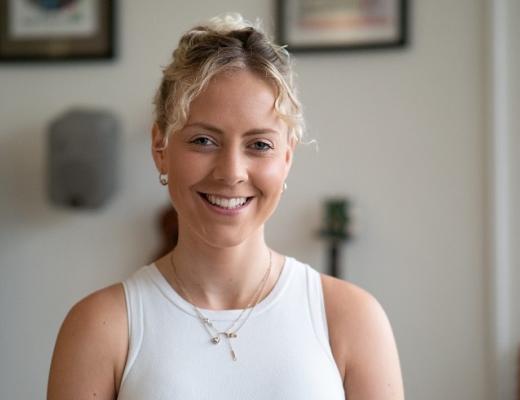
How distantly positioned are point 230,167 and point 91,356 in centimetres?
37

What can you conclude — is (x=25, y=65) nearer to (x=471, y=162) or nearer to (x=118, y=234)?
(x=118, y=234)

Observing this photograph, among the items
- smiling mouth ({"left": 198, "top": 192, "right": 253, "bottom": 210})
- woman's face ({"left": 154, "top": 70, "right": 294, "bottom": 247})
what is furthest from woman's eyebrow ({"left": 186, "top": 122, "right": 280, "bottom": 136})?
smiling mouth ({"left": 198, "top": 192, "right": 253, "bottom": 210})

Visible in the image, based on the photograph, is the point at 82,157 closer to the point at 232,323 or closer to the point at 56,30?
the point at 56,30

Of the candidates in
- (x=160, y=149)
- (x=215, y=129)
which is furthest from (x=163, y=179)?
(x=215, y=129)

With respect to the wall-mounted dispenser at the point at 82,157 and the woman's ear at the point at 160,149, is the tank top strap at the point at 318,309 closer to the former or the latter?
the woman's ear at the point at 160,149

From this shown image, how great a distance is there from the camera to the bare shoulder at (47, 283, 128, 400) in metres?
0.94

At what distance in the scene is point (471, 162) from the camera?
195 centimetres

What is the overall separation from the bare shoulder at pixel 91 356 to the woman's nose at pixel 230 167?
0.93 ft

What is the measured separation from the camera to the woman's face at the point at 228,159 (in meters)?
0.92

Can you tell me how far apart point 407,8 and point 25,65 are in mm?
1359

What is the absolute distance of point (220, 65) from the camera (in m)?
0.93

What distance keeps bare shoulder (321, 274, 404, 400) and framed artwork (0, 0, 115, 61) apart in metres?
1.45

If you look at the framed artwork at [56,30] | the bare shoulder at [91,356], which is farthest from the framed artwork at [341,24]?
the bare shoulder at [91,356]

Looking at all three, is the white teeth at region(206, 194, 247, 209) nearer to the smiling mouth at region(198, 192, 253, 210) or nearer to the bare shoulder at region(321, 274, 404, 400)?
the smiling mouth at region(198, 192, 253, 210)
